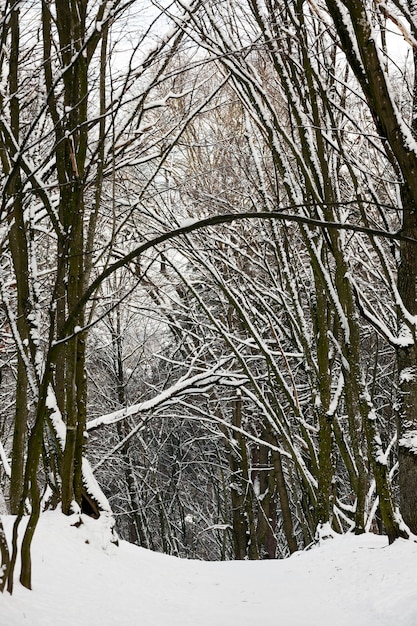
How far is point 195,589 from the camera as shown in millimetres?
4172

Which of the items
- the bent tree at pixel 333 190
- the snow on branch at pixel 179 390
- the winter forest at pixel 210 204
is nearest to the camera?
the winter forest at pixel 210 204

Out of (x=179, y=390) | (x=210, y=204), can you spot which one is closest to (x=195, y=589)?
(x=179, y=390)

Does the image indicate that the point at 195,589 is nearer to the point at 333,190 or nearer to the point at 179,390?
the point at 179,390

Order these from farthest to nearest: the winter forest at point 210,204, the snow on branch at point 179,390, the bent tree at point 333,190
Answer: the snow on branch at point 179,390 → the bent tree at point 333,190 → the winter forest at point 210,204

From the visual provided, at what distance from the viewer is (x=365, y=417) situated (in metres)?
4.72

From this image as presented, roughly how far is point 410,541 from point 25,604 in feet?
9.36

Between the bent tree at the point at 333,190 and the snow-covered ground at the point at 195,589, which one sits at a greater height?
the bent tree at the point at 333,190

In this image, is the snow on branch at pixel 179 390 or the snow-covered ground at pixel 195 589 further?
the snow on branch at pixel 179 390

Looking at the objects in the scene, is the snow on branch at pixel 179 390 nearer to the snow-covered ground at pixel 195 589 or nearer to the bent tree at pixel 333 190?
the bent tree at pixel 333 190

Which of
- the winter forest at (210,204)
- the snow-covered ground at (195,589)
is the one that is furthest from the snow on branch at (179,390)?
the snow-covered ground at (195,589)

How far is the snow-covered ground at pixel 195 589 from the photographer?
9.00ft

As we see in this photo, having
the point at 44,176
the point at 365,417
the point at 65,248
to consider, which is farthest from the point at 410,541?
the point at 44,176

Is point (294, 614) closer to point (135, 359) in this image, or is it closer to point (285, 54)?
point (285, 54)

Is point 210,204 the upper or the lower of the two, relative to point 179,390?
upper
